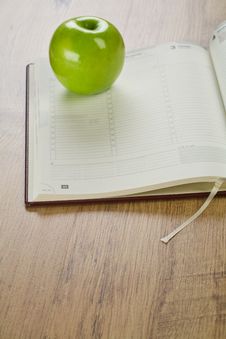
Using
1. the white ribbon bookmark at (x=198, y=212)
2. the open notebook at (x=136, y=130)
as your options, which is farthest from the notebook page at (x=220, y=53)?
the white ribbon bookmark at (x=198, y=212)

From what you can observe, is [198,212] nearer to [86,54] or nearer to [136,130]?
[136,130]

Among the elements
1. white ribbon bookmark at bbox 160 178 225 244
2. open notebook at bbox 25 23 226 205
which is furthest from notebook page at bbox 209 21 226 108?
white ribbon bookmark at bbox 160 178 225 244

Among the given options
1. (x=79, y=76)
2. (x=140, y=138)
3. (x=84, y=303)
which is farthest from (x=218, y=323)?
(x=79, y=76)

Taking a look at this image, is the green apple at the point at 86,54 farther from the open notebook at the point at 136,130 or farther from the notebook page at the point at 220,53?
the notebook page at the point at 220,53

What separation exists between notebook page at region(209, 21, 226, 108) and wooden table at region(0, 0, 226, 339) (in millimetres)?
222

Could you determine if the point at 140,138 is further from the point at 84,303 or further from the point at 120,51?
the point at 84,303

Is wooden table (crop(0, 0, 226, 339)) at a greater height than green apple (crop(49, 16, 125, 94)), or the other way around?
green apple (crop(49, 16, 125, 94))

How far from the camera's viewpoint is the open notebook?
0.66 metres

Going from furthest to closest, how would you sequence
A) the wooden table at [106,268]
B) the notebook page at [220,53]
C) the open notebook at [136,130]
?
the notebook page at [220,53], the open notebook at [136,130], the wooden table at [106,268]

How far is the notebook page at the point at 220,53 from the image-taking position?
77 cm

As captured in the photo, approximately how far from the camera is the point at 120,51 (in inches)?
29.3

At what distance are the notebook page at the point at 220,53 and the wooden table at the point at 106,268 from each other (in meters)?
0.22

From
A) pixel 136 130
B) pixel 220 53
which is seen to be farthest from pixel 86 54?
pixel 220 53

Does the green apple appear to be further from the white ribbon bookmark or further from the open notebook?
the white ribbon bookmark
